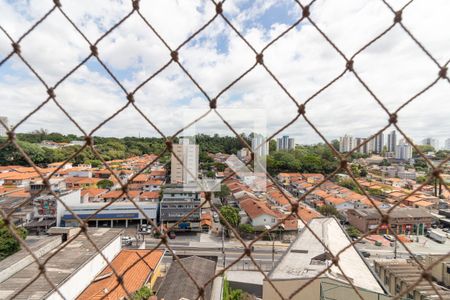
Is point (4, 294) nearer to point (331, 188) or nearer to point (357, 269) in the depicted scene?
point (357, 269)

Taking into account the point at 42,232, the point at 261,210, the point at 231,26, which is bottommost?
the point at 42,232

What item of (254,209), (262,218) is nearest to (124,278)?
(262,218)

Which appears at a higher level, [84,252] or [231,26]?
[231,26]

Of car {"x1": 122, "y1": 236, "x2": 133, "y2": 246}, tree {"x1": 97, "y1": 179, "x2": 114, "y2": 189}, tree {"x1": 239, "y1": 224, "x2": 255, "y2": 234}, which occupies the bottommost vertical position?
car {"x1": 122, "y1": 236, "x2": 133, "y2": 246}

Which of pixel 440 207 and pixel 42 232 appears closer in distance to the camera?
pixel 42 232

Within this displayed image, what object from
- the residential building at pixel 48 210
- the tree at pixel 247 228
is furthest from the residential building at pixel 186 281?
the residential building at pixel 48 210

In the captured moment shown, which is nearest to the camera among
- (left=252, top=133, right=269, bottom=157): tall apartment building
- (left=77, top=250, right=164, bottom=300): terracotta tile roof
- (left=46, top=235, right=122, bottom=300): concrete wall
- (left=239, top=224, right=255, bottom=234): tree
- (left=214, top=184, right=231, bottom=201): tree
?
(left=252, top=133, right=269, bottom=157): tall apartment building

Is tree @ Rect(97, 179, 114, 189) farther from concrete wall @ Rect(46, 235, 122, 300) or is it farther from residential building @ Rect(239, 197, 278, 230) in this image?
concrete wall @ Rect(46, 235, 122, 300)

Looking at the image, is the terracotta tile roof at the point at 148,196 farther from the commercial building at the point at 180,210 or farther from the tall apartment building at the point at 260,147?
the tall apartment building at the point at 260,147

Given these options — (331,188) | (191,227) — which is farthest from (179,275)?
(331,188)

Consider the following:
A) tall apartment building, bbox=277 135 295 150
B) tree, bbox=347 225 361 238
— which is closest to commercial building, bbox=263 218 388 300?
tree, bbox=347 225 361 238
